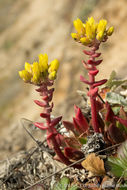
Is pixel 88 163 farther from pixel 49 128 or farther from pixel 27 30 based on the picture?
pixel 27 30

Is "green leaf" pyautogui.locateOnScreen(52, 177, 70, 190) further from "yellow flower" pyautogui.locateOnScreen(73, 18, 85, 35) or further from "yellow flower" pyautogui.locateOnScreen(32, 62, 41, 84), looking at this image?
"yellow flower" pyautogui.locateOnScreen(73, 18, 85, 35)

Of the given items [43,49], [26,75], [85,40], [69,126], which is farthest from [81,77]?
[43,49]

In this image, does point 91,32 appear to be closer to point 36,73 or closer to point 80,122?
point 36,73

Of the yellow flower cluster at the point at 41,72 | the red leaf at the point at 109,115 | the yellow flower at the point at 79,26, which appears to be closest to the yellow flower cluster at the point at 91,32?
the yellow flower at the point at 79,26

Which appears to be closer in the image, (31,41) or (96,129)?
(96,129)

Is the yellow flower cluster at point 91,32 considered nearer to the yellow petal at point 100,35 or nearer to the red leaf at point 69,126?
the yellow petal at point 100,35

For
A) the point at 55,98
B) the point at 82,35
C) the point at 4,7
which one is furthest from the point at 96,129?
the point at 4,7

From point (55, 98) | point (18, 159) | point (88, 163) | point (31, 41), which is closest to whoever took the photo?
point (88, 163)

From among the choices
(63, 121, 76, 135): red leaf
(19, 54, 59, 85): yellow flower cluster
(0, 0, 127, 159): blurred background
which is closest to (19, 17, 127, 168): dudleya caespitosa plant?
(19, 54, 59, 85): yellow flower cluster
